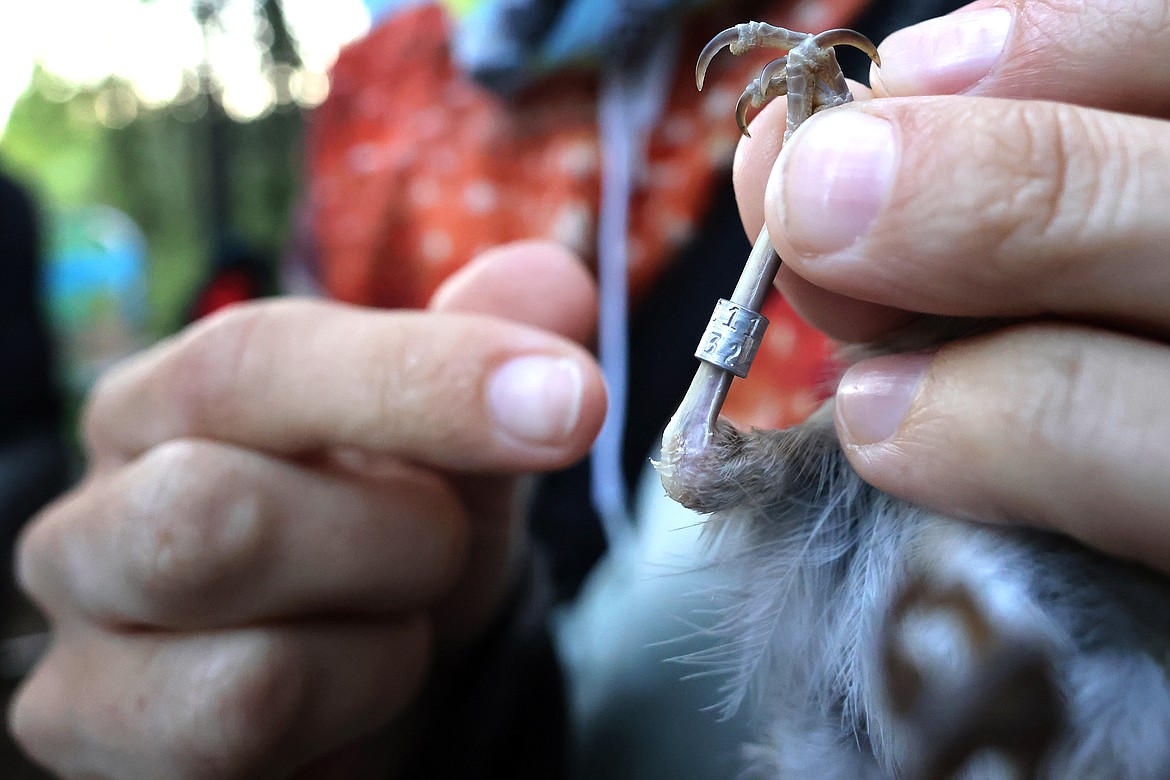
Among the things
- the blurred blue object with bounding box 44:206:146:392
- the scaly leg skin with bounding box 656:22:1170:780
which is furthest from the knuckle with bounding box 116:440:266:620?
the blurred blue object with bounding box 44:206:146:392

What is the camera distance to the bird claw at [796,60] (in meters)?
0.26

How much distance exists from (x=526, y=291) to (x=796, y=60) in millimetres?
323

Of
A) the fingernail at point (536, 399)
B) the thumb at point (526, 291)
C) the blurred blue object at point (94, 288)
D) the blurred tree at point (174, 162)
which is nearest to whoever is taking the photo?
the fingernail at point (536, 399)

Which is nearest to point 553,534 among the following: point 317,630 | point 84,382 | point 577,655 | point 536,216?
point 577,655

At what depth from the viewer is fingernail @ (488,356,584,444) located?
1.37 feet

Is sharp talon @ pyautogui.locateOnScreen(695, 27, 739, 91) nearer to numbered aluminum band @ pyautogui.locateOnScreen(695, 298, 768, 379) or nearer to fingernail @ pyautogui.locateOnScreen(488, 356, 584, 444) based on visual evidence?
numbered aluminum band @ pyautogui.locateOnScreen(695, 298, 768, 379)

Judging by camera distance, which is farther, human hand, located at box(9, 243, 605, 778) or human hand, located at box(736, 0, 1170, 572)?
human hand, located at box(9, 243, 605, 778)

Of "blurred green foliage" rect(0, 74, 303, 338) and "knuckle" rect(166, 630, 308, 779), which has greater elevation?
"blurred green foliage" rect(0, 74, 303, 338)

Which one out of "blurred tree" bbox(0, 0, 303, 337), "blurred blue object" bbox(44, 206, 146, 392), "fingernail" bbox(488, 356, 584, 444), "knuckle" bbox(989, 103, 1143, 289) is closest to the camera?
"knuckle" bbox(989, 103, 1143, 289)

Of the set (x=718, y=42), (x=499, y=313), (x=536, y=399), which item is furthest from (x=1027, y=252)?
(x=499, y=313)

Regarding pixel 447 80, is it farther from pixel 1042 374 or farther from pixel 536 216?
pixel 1042 374

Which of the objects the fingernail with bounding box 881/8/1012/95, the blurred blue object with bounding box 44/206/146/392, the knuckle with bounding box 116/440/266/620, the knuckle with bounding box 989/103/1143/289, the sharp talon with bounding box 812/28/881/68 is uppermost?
the sharp talon with bounding box 812/28/881/68

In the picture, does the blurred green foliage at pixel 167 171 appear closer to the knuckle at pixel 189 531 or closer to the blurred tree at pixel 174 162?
the blurred tree at pixel 174 162

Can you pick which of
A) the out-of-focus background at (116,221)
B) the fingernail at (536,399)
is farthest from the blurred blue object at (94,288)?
the fingernail at (536,399)
